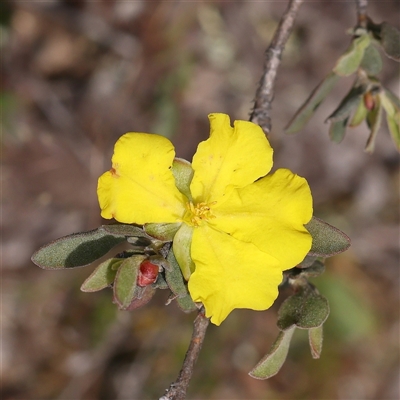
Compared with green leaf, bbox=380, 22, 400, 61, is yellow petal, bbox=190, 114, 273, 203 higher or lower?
lower

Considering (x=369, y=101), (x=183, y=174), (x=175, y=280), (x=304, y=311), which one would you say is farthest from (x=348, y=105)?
(x=175, y=280)

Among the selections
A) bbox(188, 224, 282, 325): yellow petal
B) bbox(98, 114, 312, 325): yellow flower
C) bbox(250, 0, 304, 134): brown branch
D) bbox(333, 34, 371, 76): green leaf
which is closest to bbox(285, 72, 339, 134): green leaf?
bbox(333, 34, 371, 76): green leaf

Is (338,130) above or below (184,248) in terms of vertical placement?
above

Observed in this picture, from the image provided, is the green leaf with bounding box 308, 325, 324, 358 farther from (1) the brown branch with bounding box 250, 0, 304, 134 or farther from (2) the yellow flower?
(1) the brown branch with bounding box 250, 0, 304, 134

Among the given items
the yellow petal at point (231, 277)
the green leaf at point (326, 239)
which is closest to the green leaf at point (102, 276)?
the yellow petal at point (231, 277)

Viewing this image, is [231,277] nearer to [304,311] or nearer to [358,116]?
[304,311]

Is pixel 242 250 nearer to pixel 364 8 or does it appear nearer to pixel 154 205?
pixel 154 205
